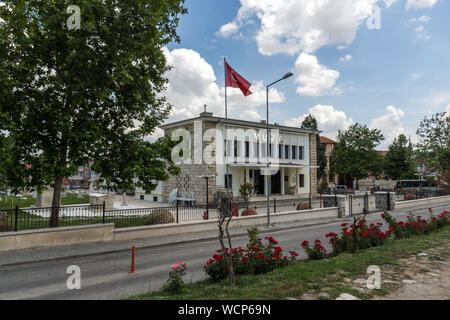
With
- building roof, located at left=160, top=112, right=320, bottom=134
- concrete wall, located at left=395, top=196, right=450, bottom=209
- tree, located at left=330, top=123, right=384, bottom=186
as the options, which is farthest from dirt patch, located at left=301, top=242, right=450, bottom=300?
tree, located at left=330, top=123, right=384, bottom=186

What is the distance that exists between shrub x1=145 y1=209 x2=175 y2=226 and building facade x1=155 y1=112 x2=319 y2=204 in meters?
9.22

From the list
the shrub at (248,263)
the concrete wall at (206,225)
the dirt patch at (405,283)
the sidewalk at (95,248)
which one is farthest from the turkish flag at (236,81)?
the dirt patch at (405,283)

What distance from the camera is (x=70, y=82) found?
1198 cm

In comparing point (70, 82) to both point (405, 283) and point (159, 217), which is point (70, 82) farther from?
point (405, 283)

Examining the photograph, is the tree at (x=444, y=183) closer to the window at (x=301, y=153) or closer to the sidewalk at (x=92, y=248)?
the window at (x=301, y=153)

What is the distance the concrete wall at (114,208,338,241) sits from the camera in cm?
1354

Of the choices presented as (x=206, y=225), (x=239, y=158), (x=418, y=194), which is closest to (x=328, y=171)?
(x=418, y=194)

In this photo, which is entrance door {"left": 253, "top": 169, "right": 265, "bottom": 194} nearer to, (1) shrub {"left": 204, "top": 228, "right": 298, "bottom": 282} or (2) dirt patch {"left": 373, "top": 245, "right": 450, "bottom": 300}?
(2) dirt patch {"left": 373, "top": 245, "right": 450, "bottom": 300}

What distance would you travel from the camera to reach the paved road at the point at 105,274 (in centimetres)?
692

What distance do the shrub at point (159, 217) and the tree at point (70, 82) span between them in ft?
8.30

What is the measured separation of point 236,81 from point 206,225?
9.00 meters

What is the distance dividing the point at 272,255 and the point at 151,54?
10582 millimetres
